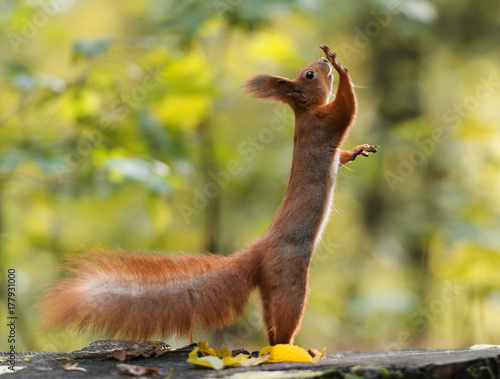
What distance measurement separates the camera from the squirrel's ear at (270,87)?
10.5 ft

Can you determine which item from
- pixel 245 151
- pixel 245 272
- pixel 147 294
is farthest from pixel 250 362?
pixel 245 151

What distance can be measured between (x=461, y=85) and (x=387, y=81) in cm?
127

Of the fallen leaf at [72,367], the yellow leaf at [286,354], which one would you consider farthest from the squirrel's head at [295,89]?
the fallen leaf at [72,367]

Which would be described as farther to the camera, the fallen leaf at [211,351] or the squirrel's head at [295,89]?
the squirrel's head at [295,89]

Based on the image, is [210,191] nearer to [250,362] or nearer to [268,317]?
[268,317]

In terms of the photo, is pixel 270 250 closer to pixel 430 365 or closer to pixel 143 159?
Answer: pixel 430 365

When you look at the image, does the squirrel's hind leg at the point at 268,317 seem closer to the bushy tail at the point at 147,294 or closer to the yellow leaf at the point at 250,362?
the bushy tail at the point at 147,294

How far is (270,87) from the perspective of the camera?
3213mm

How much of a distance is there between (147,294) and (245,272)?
0.52 metres

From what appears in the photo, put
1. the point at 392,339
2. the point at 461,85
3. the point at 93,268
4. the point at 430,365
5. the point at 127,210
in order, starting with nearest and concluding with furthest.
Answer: the point at 430,365 → the point at 93,268 → the point at 127,210 → the point at 392,339 → the point at 461,85

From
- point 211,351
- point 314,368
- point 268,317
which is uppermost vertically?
point 268,317

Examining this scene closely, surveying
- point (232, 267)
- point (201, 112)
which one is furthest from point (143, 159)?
point (232, 267)

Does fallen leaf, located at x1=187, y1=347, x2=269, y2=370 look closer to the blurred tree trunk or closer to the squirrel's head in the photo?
the squirrel's head

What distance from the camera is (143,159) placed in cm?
461
